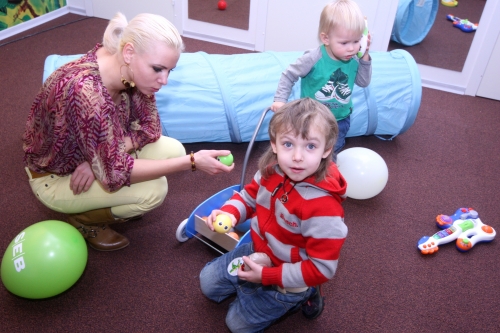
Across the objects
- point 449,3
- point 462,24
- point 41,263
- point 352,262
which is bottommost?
point 352,262

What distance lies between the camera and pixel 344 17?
6.06ft

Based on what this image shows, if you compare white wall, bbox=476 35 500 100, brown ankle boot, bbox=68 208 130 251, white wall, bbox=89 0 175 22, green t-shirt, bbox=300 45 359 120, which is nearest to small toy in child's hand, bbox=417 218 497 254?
green t-shirt, bbox=300 45 359 120

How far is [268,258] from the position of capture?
1468 mm

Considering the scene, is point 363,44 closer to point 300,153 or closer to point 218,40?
point 300,153

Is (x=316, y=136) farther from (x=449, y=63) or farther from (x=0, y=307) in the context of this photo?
(x=449, y=63)

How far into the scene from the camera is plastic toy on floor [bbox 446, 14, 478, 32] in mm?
3598

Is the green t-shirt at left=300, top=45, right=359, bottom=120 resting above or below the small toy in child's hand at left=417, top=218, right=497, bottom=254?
above

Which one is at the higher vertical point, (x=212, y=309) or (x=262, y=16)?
(x=262, y=16)

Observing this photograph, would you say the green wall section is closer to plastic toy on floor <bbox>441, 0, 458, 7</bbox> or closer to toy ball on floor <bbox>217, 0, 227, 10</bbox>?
toy ball on floor <bbox>217, 0, 227, 10</bbox>

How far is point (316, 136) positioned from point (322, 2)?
8.20 ft

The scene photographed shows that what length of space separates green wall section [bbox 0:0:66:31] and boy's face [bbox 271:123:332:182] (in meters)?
3.25

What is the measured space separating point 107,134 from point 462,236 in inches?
64.4

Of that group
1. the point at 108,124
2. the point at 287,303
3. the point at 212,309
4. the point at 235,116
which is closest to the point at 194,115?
the point at 235,116

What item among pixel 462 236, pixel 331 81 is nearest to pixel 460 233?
pixel 462 236
